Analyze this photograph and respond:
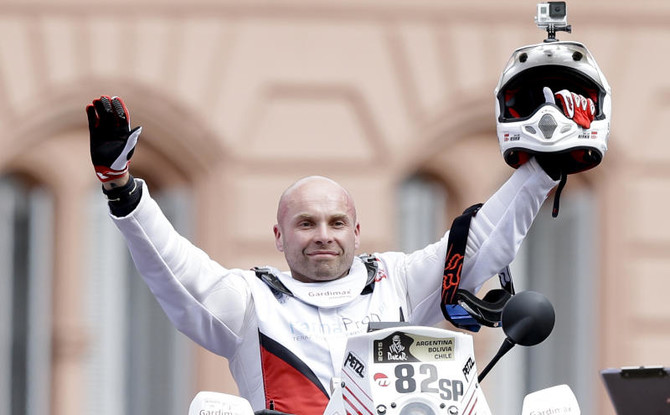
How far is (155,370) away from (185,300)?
21.3ft

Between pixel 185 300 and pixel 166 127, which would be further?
pixel 166 127

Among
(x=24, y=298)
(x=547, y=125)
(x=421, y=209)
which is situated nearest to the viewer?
(x=547, y=125)

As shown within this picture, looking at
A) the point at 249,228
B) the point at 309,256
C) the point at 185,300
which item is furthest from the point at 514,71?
the point at 249,228

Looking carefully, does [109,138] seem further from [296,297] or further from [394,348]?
[394,348]

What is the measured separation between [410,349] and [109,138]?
148cm

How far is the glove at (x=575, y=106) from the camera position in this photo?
7148mm

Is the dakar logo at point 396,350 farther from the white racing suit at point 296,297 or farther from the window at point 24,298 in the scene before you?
the window at point 24,298

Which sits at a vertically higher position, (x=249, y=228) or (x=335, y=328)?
(x=249, y=228)

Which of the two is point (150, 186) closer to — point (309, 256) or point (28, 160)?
point (28, 160)

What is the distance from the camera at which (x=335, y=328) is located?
7.22 metres

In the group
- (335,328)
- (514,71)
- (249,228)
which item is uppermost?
(249,228)

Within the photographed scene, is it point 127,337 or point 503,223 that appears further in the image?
point 127,337

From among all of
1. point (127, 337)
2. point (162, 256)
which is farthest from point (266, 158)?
point (162, 256)

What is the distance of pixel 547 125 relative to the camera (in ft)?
23.4
